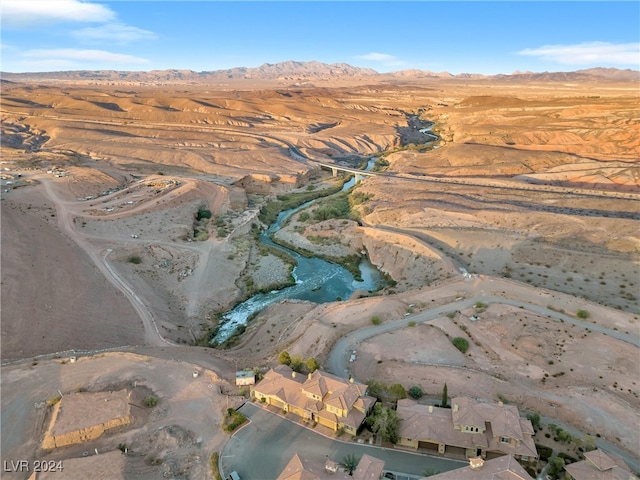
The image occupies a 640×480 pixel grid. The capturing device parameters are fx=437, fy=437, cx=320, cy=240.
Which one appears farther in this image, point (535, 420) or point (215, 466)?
point (535, 420)

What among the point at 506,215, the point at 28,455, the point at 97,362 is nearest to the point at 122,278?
the point at 97,362

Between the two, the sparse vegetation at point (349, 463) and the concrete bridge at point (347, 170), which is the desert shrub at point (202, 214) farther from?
the sparse vegetation at point (349, 463)

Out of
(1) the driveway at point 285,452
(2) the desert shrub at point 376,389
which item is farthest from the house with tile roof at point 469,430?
(2) the desert shrub at point 376,389

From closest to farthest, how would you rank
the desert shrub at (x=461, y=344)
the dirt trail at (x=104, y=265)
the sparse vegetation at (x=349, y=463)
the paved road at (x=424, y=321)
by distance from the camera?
the sparse vegetation at (x=349, y=463) < the paved road at (x=424, y=321) < the desert shrub at (x=461, y=344) < the dirt trail at (x=104, y=265)

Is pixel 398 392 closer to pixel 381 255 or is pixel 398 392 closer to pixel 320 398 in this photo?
pixel 320 398

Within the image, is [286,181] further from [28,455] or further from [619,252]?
[28,455]

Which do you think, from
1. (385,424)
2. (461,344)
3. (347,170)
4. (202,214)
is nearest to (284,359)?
(385,424)
